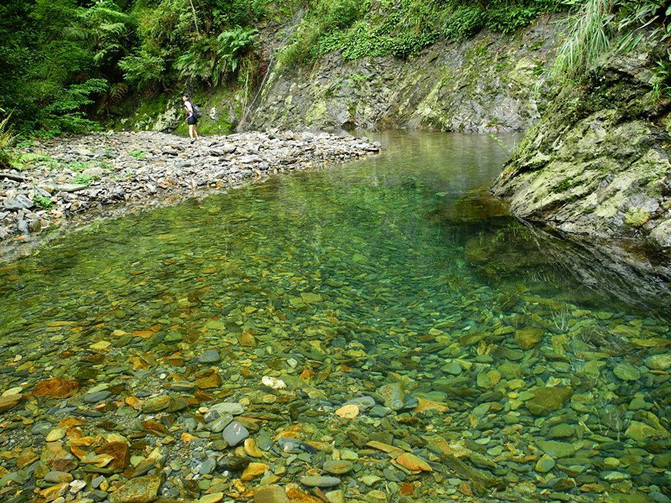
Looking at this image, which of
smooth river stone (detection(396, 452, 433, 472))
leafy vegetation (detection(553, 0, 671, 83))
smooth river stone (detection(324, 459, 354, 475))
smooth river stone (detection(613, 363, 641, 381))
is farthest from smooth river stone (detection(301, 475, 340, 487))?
leafy vegetation (detection(553, 0, 671, 83))

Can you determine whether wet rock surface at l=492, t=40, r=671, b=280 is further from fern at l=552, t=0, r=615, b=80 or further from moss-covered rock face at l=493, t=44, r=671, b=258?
fern at l=552, t=0, r=615, b=80

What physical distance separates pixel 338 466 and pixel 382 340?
3.85 ft

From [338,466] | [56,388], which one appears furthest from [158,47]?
[338,466]

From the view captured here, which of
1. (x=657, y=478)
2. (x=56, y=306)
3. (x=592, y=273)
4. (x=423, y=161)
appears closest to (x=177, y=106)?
(x=423, y=161)

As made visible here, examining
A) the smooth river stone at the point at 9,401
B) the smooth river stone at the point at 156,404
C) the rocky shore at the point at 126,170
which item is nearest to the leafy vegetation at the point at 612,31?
the smooth river stone at the point at 156,404

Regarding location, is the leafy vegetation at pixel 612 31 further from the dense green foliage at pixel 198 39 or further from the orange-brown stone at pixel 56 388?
the orange-brown stone at pixel 56 388

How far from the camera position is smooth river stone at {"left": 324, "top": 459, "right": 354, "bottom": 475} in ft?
6.28

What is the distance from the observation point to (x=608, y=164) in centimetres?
486

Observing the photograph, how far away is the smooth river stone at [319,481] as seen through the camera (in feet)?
6.03

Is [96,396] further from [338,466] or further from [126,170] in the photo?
[126,170]

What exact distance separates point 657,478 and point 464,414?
33.4 inches

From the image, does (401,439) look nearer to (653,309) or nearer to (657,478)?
(657,478)

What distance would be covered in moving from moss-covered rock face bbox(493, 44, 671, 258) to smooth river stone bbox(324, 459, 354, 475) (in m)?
3.72

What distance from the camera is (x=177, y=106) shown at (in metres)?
25.3
